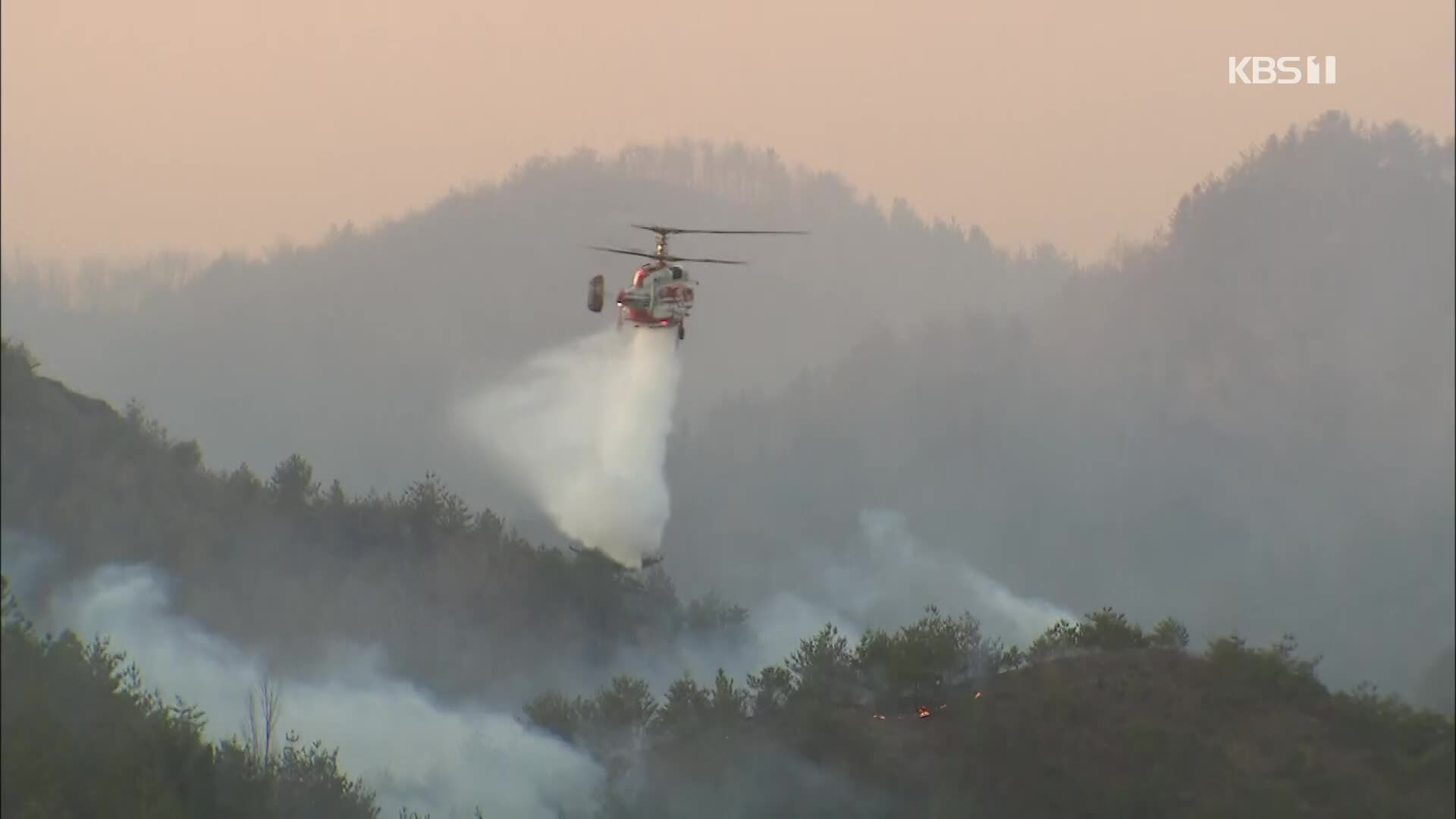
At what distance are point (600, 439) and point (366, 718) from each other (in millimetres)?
30276

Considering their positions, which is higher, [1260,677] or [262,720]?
[1260,677]

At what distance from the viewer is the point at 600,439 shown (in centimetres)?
8244

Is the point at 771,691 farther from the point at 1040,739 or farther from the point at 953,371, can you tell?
the point at 953,371

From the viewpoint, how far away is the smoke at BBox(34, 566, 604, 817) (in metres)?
45.1

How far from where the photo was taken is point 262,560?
66.4 metres

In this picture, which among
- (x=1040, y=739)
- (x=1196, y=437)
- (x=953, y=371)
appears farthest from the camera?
(x=953, y=371)

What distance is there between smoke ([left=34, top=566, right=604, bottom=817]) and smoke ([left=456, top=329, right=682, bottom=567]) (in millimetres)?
20234

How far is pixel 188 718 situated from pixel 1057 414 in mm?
65789

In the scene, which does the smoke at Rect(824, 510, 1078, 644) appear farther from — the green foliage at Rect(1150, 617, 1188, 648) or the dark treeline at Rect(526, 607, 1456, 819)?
the dark treeline at Rect(526, 607, 1456, 819)

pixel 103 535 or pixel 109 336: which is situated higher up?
pixel 109 336

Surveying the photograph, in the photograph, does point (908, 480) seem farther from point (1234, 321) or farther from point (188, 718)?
point (188, 718)

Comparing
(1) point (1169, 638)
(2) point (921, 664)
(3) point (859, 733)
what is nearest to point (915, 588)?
(1) point (1169, 638)

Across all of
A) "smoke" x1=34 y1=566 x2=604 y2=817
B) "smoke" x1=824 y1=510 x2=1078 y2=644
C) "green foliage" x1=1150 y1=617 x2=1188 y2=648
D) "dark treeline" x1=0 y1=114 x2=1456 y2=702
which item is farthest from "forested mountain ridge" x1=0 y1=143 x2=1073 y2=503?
"green foliage" x1=1150 y1=617 x2=1188 y2=648

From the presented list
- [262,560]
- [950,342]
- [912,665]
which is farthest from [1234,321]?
[262,560]
